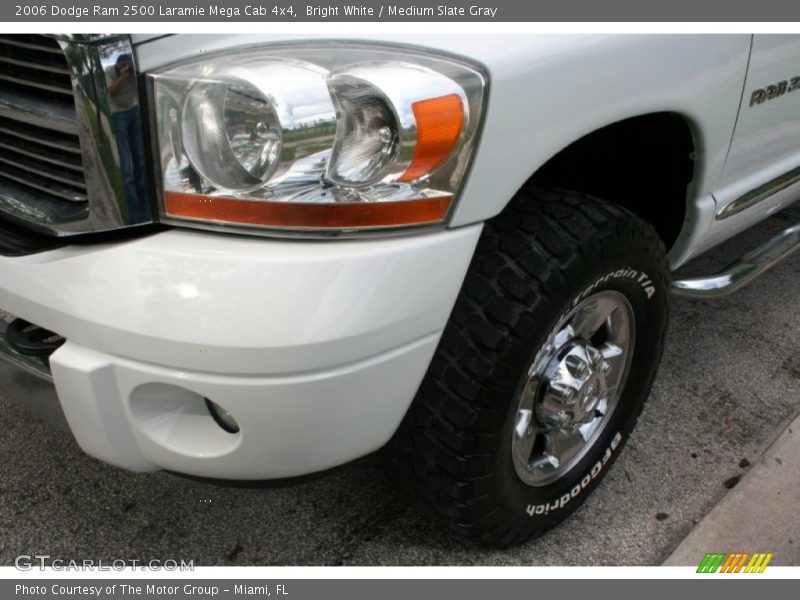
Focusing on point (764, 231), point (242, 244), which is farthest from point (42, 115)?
point (764, 231)

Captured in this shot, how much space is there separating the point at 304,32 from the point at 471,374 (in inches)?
29.9

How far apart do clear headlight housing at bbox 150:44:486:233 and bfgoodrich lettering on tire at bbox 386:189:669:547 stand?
36cm

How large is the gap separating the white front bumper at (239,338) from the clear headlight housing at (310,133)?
0.07 metres

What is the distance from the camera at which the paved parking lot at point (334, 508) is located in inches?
80.2

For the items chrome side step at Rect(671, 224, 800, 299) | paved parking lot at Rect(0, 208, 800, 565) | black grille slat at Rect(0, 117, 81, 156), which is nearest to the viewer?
black grille slat at Rect(0, 117, 81, 156)

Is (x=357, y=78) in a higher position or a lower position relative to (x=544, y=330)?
higher

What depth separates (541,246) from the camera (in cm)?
171

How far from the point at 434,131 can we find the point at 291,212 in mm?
291

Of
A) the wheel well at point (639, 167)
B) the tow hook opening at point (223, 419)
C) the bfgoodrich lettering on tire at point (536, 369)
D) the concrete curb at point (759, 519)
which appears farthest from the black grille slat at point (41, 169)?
the concrete curb at point (759, 519)

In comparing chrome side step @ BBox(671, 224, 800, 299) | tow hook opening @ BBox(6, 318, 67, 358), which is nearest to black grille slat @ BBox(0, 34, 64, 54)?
tow hook opening @ BBox(6, 318, 67, 358)

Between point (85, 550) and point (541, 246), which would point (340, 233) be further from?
point (85, 550)

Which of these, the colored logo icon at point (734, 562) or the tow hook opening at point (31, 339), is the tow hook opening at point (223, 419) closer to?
the tow hook opening at point (31, 339)

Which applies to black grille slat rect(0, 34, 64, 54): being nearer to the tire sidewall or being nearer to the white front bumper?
the white front bumper

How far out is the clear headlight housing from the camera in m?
1.35
